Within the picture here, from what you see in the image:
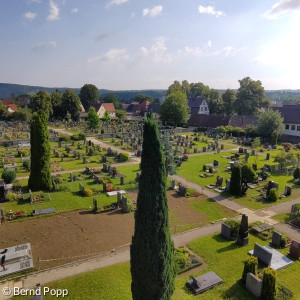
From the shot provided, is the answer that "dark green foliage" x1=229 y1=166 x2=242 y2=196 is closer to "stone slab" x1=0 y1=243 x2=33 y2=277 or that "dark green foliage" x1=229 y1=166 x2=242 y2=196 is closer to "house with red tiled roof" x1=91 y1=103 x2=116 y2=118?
"stone slab" x1=0 y1=243 x2=33 y2=277

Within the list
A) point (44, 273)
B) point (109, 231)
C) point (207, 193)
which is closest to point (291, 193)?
point (207, 193)

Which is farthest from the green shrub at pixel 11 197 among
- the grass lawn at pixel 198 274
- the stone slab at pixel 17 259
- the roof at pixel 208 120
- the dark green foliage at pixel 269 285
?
the roof at pixel 208 120

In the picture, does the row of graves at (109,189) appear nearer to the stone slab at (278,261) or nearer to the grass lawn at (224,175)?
the grass lawn at (224,175)

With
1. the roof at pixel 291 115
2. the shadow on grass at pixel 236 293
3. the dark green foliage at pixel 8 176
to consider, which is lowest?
the shadow on grass at pixel 236 293

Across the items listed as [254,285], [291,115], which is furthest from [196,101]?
[254,285]

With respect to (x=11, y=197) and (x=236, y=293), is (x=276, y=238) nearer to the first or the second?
(x=236, y=293)
